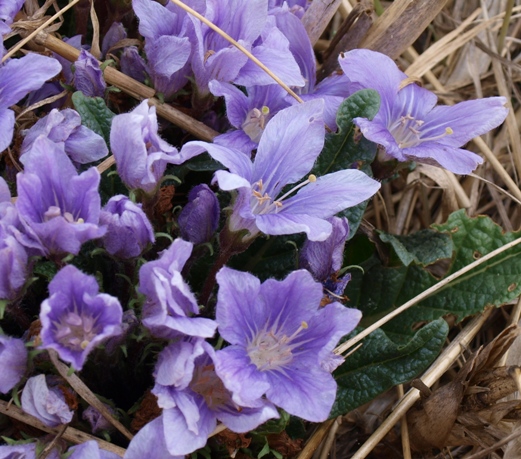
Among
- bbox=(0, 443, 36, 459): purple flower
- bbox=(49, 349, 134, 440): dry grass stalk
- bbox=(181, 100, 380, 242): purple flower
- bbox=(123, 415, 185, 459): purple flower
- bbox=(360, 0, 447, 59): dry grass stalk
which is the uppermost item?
bbox=(360, 0, 447, 59): dry grass stalk

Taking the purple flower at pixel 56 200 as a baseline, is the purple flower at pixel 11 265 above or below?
below

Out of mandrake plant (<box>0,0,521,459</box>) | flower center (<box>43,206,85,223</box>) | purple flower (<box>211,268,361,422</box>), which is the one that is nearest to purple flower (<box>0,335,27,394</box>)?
mandrake plant (<box>0,0,521,459</box>)

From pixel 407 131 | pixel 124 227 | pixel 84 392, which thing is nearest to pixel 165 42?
pixel 124 227

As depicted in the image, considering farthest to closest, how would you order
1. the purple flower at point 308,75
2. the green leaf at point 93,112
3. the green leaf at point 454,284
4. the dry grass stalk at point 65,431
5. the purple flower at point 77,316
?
the green leaf at point 454,284
the purple flower at point 308,75
the green leaf at point 93,112
the dry grass stalk at point 65,431
the purple flower at point 77,316

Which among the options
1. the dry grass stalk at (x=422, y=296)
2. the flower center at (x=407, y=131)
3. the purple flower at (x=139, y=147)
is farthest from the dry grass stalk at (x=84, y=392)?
the flower center at (x=407, y=131)

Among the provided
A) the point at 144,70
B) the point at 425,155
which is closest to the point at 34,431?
the point at 144,70

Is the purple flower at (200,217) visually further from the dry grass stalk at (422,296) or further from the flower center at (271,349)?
the dry grass stalk at (422,296)

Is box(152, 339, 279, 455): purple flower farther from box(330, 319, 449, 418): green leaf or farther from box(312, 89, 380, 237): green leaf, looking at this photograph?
box(312, 89, 380, 237): green leaf
